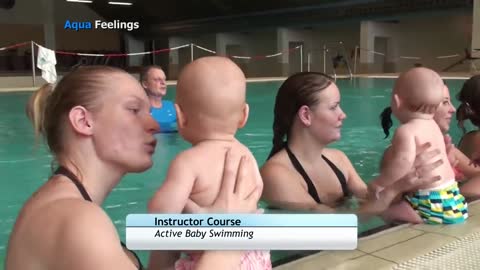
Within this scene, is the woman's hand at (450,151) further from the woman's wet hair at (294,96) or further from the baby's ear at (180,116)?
the baby's ear at (180,116)

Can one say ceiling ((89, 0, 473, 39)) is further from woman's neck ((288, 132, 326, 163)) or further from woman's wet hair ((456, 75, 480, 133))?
woman's neck ((288, 132, 326, 163))

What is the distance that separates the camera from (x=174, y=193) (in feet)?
3.94

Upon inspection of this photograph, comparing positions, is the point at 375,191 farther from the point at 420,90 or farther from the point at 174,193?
the point at 174,193

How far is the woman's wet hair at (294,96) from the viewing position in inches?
81.8

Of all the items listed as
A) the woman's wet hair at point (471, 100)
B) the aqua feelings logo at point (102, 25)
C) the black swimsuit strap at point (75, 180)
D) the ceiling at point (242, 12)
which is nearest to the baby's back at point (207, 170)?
the black swimsuit strap at point (75, 180)

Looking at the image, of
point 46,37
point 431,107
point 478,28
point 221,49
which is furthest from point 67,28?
point 431,107

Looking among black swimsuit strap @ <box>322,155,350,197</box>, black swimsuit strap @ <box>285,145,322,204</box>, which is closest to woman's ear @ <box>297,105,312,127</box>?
black swimsuit strap @ <box>285,145,322,204</box>

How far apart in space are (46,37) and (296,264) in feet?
85.5

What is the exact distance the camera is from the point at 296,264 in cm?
160

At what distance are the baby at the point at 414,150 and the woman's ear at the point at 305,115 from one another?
1.16ft

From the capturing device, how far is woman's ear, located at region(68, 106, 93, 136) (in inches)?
41.3

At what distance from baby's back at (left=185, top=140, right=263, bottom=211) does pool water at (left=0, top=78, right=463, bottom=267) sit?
0.79 ft

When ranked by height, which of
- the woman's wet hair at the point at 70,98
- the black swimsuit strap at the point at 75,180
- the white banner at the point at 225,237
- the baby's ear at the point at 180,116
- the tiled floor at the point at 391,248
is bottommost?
the tiled floor at the point at 391,248

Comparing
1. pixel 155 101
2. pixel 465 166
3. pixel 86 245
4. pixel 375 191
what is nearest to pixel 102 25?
pixel 155 101
